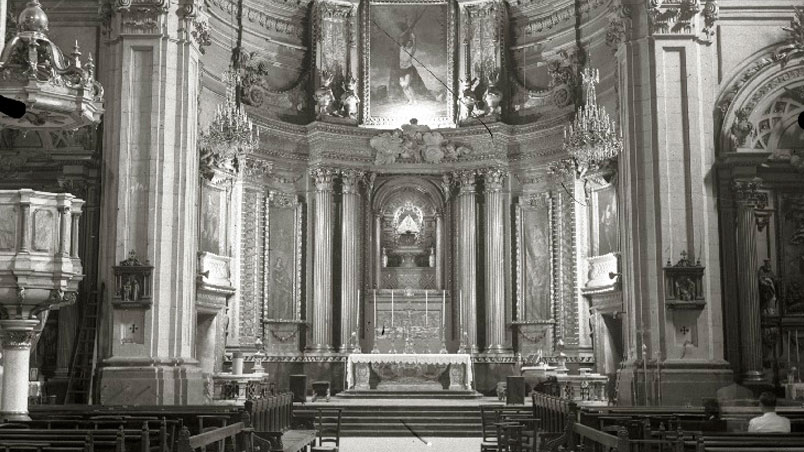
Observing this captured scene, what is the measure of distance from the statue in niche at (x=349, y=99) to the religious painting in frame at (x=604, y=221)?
20.3ft

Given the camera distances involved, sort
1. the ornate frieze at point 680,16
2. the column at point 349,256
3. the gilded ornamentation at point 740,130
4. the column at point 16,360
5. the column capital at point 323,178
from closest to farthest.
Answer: the column at point 16,360 → the ornate frieze at point 680,16 → the gilded ornamentation at point 740,130 → the column at point 349,256 → the column capital at point 323,178

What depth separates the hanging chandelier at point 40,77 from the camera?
12.1 meters

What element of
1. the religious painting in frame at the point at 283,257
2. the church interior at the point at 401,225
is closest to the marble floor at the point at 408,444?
the church interior at the point at 401,225

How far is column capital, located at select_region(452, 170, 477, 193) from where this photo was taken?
Result: 80.3 feet

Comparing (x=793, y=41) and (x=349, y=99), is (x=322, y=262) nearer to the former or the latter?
(x=349, y=99)

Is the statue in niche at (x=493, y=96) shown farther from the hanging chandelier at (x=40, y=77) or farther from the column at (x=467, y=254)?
the hanging chandelier at (x=40, y=77)

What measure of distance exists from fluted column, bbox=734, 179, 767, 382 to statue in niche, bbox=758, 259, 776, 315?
13 centimetres

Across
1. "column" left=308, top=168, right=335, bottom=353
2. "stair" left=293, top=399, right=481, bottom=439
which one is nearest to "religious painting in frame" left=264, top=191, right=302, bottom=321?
"column" left=308, top=168, right=335, bottom=353

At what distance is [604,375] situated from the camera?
67.6ft

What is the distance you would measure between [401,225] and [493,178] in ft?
8.05

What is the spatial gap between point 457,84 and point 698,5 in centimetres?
842

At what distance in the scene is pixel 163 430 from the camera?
8930 mm

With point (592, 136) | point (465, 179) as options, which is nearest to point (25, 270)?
point (592, 136)

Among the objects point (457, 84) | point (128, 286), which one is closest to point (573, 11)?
point (457, 84)
